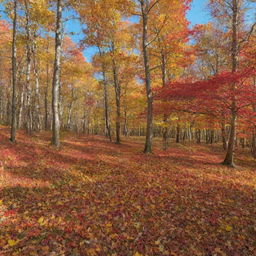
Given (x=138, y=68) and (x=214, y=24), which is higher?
(x=214, y=24)

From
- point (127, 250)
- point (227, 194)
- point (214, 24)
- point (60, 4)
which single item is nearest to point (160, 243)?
point (127, 250)

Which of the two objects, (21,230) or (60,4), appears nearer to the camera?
(21,230)

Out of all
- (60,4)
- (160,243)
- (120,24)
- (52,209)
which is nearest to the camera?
(160,243)

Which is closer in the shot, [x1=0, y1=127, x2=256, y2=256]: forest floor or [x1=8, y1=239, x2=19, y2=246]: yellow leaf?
[x1=8, y1=239, x2=19, y2=246]: yellow leaf

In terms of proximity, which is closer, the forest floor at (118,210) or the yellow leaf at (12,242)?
the yellow leaf at (12,242)

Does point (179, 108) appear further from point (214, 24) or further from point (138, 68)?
point (214, 24)

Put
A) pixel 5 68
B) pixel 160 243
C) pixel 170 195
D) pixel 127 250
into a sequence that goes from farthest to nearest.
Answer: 1. pixel 5 68
2. pixel 170 195
3. pixel 160 243
4. pixel 127 250

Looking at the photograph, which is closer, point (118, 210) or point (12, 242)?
point (12, 242)

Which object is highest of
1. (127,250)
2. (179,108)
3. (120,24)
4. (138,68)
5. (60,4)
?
(120,24)

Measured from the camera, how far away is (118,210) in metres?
5.28

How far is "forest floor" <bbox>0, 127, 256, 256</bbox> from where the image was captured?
12.6 ft

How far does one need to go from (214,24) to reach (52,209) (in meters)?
21.0

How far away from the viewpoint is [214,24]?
17.8m

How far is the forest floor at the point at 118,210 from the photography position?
386 cm
